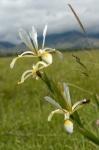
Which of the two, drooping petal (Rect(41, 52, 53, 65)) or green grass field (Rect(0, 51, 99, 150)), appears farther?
green grass field (Rect(0, 51, 99, 150))

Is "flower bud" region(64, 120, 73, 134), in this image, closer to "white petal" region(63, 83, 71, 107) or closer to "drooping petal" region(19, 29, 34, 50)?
"white petal" region(63, 83, 71, 107)

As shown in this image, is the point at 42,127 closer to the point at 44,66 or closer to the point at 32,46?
the point at 32,46

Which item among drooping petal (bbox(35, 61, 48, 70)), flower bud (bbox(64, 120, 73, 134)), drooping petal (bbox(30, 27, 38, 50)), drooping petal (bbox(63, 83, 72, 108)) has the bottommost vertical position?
drooping petal (bbox(63, 83, 72, 108))

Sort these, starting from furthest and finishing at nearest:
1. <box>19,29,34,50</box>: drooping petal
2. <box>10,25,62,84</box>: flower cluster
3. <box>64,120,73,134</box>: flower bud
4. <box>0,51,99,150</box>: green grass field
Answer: <box>0,51,99,150</box>: green grass field
<box>19,29,34,50</box>: drooping petal
<box>10,25,62,84</box>: flower cluster
<box>64,120,73,134</box>: flower bud

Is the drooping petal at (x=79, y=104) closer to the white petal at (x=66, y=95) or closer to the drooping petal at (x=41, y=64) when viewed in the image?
the white petal at (x=66, y=95)

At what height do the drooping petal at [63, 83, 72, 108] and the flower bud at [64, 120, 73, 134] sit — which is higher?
the flower bud at [64, 120, 73, 134]

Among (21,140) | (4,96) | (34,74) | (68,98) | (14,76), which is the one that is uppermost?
(34,74)

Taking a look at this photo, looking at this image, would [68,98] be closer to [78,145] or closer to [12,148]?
[78,145]

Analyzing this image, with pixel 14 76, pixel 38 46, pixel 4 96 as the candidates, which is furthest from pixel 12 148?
pixel 14 76

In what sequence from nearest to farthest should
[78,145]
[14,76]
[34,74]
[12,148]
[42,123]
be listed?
[34,74] < [78,145] < [12,148] < [42,123] < [14,76]

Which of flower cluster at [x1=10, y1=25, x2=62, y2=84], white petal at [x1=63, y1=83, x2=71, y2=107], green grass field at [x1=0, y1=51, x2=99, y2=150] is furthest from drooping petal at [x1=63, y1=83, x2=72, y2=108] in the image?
green grass field at [x1=0, y1=51, x2=99, y2=150]

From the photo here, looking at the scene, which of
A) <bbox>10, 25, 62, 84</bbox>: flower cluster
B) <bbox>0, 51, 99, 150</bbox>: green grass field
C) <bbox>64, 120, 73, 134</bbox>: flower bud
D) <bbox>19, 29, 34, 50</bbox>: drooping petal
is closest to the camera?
<bbox>64, 120, 73, 134</bbox>: flower bud
